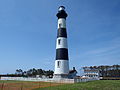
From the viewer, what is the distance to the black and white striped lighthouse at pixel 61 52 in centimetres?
2803

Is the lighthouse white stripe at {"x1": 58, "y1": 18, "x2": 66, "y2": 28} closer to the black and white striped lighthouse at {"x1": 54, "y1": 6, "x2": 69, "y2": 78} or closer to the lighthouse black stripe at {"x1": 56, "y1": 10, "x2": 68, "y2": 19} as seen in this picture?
the black and white striped lighthouse at {"x1": 54, "y1": 6, "x2": 69, "y2": 78}

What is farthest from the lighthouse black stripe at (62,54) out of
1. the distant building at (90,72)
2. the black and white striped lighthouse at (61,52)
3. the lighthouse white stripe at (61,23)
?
the distant building at (90,72)

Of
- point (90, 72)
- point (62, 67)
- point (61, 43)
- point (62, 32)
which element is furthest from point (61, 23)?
point (90, 72)

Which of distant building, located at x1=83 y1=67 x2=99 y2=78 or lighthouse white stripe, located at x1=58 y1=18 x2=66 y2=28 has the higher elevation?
lighthouse white stripe, located at x1=58 y1=18 x2=66 y2=28

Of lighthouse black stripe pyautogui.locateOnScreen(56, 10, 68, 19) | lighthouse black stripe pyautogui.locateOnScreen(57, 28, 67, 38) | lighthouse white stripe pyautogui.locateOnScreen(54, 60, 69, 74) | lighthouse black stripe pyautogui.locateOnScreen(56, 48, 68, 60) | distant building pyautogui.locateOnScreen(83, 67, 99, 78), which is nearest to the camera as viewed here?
lighthouse white stripe pyautogui.locateOnScreen(54, 60, 69, 74)

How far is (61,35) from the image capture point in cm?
→ 2964

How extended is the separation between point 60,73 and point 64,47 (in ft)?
16.4

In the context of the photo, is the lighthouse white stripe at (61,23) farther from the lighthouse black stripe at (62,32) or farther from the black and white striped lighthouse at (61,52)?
the lighthouse black stripe at (62,32)

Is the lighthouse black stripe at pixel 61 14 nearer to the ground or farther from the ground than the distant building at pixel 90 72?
farther from the ground

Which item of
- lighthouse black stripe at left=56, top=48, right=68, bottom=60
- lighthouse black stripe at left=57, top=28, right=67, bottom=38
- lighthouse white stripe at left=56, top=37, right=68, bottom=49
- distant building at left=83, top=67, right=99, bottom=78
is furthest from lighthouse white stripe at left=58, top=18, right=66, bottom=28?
distant building at left=83, top=67, right=99, bottom=78

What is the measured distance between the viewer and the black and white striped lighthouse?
1104 inches

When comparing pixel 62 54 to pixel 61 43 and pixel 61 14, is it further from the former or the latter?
pixel 61 14

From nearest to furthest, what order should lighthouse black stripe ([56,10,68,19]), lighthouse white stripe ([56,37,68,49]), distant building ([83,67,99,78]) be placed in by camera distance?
lighthouse white stripe ([56,37,68,49]), lighthouse black stripe ([56,10,68,19]), distant building ([83,67,99,78])

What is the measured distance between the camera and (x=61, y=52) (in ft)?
93.4
